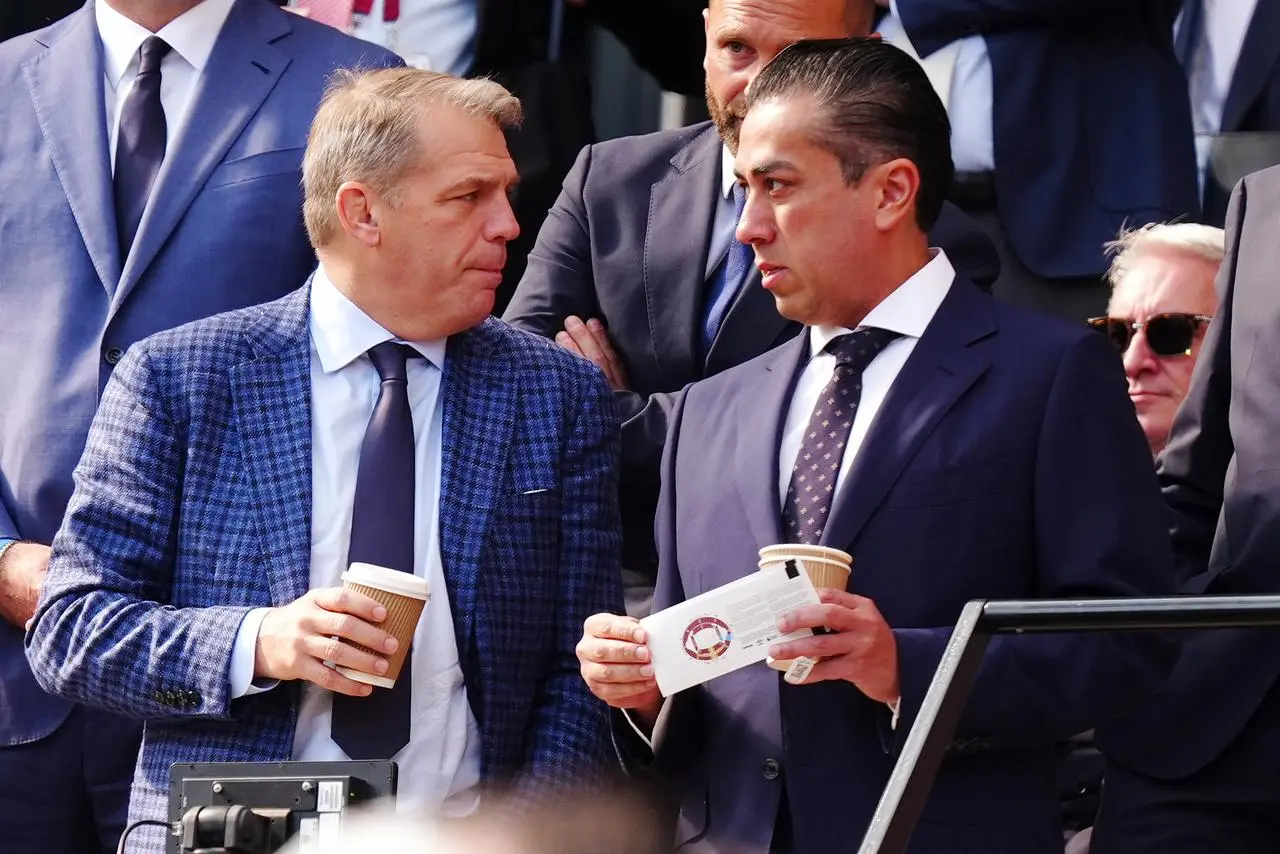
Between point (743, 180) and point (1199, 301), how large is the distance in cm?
153

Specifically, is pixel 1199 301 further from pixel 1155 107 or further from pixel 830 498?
pixel 830 498

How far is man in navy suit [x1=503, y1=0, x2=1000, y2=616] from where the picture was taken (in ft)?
14.6

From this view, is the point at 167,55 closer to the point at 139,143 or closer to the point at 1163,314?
the point at 139,143

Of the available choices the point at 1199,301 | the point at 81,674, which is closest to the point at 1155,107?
the point at 1199,301

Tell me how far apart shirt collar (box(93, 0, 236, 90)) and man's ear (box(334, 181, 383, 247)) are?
80cm

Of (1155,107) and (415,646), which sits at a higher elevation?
(1155,107)

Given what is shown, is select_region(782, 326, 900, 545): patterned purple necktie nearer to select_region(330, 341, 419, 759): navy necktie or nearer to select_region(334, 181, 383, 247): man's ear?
select_region(330, 341, 419, 759): navy necktie

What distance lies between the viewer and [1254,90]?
5328 mm

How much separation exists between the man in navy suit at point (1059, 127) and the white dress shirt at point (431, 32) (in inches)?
47.7

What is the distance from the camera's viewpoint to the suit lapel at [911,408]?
3492 millimetres

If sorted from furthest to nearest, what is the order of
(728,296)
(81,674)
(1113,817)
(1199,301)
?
1. (1199,301)
2. (728,296)
3. (1113,817)
4. (81,674)

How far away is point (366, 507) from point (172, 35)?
1.42m

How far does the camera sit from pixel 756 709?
3578 millimetres

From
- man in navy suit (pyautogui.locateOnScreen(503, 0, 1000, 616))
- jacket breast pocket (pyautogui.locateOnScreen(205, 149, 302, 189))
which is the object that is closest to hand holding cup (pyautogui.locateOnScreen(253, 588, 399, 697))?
man in navy suit (pyautogui.locateOnScreen(503, 0, 1000, 616))
